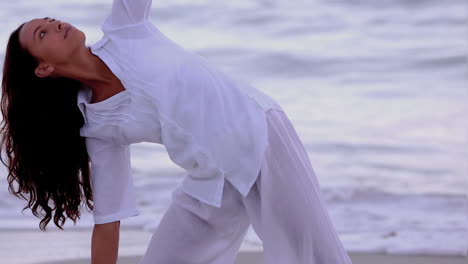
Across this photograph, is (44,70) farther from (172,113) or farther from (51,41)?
(172,113)

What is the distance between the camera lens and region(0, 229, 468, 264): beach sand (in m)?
4.27

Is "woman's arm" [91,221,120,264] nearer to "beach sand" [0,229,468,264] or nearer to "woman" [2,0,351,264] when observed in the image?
"woman" [2,0,351,264]

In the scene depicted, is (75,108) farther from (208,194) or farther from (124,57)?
(208,194)

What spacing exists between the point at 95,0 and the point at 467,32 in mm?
5310

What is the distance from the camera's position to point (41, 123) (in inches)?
114

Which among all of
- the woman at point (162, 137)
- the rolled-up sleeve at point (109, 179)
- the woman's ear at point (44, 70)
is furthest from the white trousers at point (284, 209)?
the woman's ear at point (44, 70)

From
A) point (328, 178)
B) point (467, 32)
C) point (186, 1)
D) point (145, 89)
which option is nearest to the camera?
point (145, 89)

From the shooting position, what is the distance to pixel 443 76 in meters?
10.7

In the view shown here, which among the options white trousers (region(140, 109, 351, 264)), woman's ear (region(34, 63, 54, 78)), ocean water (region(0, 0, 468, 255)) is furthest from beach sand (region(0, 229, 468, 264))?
woman's ear (region(34, 63, 54, 78))

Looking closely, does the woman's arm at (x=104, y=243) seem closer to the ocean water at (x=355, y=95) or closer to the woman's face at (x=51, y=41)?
the woman's face at (x=51, y=41)

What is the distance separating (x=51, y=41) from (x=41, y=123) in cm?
27

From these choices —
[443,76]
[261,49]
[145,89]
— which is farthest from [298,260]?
[261,49]

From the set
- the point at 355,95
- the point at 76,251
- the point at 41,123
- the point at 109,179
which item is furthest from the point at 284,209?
the point at 355,95

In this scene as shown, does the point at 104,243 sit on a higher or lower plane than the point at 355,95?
higher
